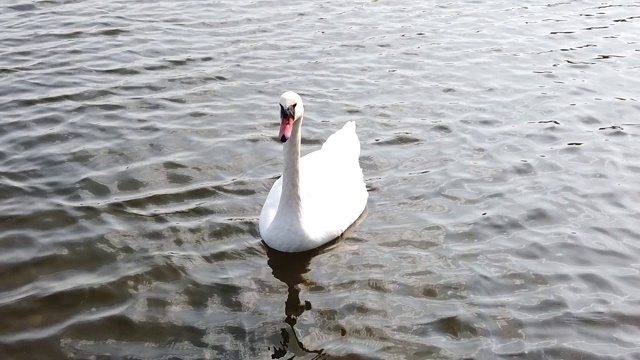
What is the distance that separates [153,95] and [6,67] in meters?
2.57

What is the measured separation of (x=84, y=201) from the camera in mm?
8719

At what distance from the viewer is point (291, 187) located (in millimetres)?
8234

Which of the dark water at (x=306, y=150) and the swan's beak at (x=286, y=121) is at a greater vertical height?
the swan's beak at (x=286, y=121)

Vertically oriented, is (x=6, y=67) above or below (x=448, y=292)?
above

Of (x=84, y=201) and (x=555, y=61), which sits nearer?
(x=84, y=201)

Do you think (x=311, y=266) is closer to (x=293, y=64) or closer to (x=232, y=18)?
(x=293, y=64)

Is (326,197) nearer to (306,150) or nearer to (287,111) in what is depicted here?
(287,111)

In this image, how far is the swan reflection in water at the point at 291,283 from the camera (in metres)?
6.66

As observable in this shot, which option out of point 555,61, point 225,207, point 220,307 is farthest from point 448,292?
point 555,61

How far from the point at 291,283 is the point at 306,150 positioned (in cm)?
326

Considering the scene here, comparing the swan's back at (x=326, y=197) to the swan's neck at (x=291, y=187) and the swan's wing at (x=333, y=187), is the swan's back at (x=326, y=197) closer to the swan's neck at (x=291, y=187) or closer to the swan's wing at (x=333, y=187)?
the swan's wing at (x=333, y=187)

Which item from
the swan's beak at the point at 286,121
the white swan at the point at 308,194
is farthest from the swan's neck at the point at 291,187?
the swan's beak at the point at 286,121

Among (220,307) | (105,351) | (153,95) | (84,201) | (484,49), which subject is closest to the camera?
(105,351)

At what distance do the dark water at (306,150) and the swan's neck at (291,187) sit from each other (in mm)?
499
